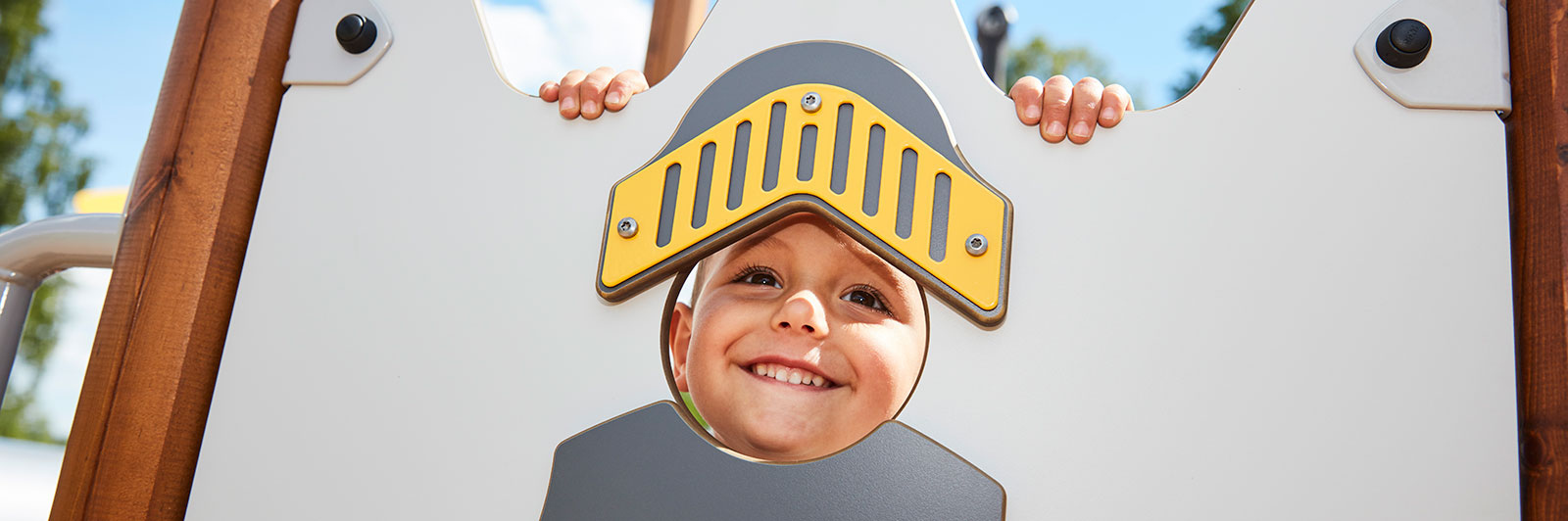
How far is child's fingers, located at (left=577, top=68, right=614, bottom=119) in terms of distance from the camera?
0.91 metres

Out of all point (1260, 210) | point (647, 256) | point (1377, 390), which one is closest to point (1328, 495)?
point (1377, 390)

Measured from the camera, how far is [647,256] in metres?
0.84

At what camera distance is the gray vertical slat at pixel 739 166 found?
0.83m

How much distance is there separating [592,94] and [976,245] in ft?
1.27

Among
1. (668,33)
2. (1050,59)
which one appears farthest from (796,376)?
(1050,59)

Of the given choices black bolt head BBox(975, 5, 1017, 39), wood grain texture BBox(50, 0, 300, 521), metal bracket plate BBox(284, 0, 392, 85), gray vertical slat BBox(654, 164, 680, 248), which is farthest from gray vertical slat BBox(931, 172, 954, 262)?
black bolt head BBox(975, 5, 1017, 39)

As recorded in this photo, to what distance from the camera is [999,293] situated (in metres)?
0.78

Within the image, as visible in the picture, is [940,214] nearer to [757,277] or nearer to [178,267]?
[757,277]

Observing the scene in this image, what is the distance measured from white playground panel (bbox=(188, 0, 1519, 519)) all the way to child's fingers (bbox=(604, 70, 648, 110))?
1cm

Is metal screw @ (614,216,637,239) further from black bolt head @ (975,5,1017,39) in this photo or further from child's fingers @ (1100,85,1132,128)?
black bolt head @ (975,5,1017,39)

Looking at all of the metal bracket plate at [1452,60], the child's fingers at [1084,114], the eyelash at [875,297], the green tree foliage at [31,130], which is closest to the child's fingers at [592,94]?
the eyelash at [875,297]

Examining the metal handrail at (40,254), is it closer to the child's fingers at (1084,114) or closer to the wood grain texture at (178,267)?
the wood grain texture at (178,267)

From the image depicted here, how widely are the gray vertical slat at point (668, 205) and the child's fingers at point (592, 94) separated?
106 millimetres

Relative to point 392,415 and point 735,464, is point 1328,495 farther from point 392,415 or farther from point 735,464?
point 392,415
